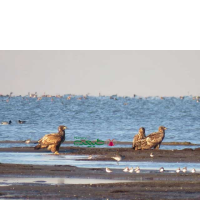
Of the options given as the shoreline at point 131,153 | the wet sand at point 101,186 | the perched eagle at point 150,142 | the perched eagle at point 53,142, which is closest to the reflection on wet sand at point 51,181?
the wet sand at point 101,186

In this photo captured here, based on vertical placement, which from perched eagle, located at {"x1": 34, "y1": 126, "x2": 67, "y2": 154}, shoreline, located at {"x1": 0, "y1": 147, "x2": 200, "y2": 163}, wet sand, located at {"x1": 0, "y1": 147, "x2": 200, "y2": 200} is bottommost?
wet sand, located at {"x1": 0, "y1": 147, "x2": 200, "y2": 200}

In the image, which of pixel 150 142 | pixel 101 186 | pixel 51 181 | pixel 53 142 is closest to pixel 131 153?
pixel 150 142

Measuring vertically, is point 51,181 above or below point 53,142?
below

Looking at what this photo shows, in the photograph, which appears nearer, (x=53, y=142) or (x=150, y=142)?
(x=53, y=142)

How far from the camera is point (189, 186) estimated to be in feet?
59.8

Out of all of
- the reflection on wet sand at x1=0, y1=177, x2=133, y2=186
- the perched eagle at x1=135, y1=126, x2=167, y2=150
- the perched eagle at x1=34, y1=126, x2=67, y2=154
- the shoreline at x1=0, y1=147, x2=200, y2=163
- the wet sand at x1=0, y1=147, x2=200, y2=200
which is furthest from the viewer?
the perched eagle at x1=135, y1=126, x2=167, y2=150

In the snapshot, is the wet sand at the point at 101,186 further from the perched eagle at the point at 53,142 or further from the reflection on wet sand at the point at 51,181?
the perched eagle at the point at 53,142

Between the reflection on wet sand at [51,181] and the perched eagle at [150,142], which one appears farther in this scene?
the perched eagle at [150,142]

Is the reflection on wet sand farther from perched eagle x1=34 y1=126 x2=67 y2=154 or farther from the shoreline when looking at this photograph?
perched eagle x1=34 y1=126 x2=67 y2=154

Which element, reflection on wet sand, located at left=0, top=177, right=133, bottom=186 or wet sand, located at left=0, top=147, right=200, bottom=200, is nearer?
wet sand, located at left=0, top=147, right=200, bottom=200

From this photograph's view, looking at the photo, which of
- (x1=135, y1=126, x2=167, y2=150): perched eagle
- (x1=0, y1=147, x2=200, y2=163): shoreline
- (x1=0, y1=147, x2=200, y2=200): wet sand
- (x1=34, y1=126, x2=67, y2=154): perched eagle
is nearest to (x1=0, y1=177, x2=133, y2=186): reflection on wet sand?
(x1=0, y1=147, x2=200, y2=200): wet sand

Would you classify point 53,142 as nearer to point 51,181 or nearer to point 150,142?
point 150,142
